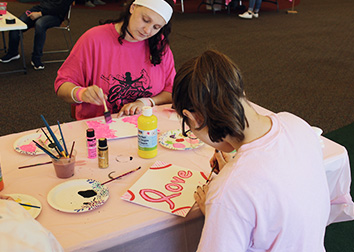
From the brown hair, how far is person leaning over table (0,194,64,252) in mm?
435

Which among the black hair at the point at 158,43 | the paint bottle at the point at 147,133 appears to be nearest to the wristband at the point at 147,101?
the black hair at the point at 158,43

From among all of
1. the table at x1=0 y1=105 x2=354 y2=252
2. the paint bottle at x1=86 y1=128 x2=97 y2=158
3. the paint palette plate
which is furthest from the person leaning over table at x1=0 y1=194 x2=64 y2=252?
the paint palette plate

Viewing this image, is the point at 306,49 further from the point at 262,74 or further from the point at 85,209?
the point at 85,209

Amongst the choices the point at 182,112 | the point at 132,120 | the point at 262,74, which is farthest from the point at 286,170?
the point at 262,74

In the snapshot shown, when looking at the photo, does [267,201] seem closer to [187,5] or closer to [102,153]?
[102,153]

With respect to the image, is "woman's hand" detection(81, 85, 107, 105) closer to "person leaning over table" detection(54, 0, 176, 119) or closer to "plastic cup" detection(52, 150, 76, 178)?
"person leaning over table" detection(54, 0, 176, 119)

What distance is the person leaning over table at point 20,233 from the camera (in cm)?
55

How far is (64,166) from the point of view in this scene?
3.67ft

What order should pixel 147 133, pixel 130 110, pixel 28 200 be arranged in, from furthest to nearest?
pixel 130 110 → pixel 147 133 → pixel 28 200

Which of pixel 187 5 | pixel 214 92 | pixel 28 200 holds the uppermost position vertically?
pixel 214 92

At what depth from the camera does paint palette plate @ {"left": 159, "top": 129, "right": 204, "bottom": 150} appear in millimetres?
1343

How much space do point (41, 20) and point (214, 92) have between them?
3.66 meters

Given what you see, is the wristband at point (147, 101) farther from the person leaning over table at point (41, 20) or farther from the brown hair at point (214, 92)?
the person leaning over table at point (41, 20)

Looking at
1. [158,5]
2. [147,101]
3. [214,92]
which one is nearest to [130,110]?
[147,101]
